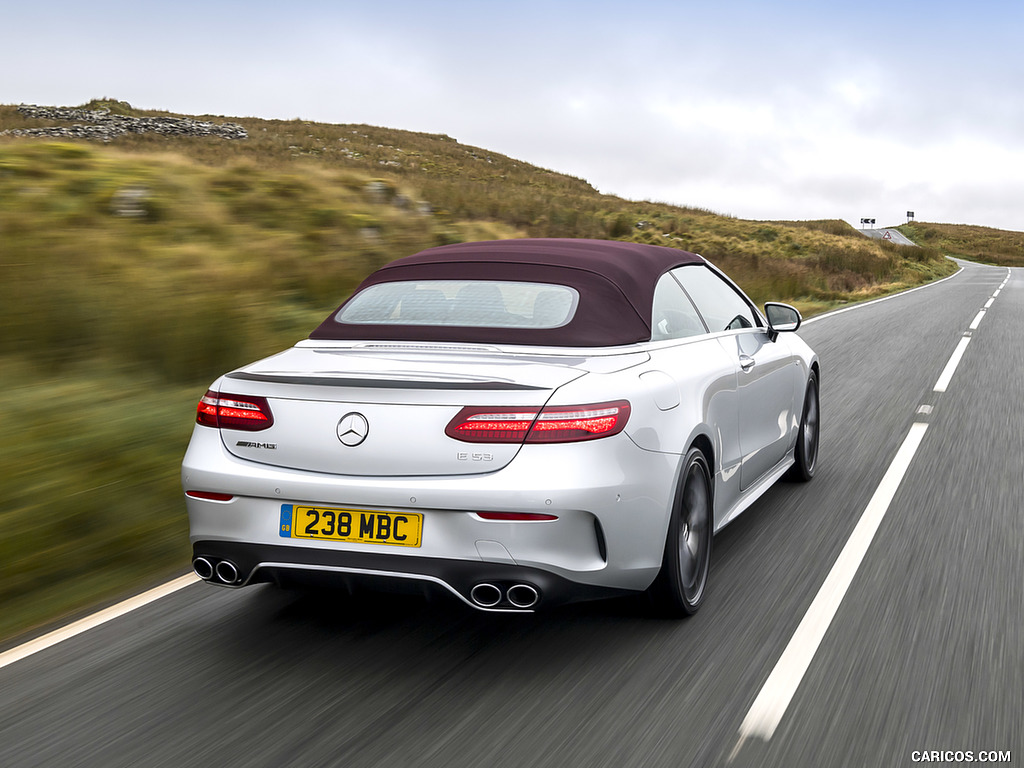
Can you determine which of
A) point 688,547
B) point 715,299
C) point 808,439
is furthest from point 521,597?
point 808,439

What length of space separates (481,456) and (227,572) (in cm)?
105

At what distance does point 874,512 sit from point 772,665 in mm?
2437

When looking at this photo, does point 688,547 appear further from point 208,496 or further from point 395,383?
point 208,496

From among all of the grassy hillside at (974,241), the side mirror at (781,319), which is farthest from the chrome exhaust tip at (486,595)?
the grassy hillside at (974,241)

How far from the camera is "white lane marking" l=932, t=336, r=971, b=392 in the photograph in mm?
10844

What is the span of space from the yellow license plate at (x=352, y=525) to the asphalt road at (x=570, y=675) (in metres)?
0.50

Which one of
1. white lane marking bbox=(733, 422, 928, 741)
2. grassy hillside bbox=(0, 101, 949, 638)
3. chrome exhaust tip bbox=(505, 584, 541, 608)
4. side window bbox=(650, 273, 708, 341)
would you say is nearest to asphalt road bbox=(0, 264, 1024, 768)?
white lane marking bbox=(733, 422, 928, 741)

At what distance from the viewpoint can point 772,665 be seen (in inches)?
143

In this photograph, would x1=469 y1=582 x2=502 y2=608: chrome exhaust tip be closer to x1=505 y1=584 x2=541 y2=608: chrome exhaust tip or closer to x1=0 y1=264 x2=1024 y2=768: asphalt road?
x1=505 y1=584 x2=541 y2=608: chrome exhaust tip

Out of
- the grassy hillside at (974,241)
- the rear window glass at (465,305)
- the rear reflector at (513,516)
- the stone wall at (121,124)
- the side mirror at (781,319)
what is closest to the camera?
the rear reflector at (513,516)

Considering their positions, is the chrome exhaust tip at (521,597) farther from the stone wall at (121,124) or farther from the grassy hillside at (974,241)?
the grassy hillside at (974,241)

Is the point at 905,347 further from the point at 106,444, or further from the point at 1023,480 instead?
the point at 106,444

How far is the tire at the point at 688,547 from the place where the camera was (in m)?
3.95

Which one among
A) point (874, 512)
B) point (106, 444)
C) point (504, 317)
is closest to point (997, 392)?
point (874, 512)
